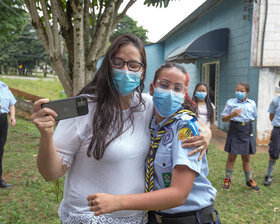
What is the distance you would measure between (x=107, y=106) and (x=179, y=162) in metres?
0.48

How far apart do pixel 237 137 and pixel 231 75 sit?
4.57 m

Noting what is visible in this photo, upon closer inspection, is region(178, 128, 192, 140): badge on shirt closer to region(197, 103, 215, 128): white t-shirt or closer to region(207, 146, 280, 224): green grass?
region(207, 146, 280, 224): green grass

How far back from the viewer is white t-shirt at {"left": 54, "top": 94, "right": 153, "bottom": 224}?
Result: 1.29 m

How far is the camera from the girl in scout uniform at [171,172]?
1.10 m

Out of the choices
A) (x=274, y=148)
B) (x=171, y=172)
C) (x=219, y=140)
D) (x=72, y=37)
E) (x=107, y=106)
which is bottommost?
(x=219, y=140)

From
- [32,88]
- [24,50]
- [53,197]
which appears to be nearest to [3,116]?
[53,197]

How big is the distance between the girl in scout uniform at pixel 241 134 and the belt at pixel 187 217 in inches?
117

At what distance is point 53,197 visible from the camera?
3.74m

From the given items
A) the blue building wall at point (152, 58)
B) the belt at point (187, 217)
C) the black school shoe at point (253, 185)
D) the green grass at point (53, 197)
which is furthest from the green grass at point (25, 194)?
the blue building wall at point (152, 58)

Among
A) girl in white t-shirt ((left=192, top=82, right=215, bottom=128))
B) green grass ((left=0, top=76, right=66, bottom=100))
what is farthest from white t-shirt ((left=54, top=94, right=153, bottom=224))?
green grass ((left=0, top=76, right=66, bottom=100))

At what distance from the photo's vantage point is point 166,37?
656 inches

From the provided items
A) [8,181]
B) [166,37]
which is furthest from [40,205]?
[166,37]

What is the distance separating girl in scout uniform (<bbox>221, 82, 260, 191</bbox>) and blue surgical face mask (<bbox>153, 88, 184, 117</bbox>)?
2975 mm

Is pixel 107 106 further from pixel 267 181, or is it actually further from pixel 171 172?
pixel 267 181
